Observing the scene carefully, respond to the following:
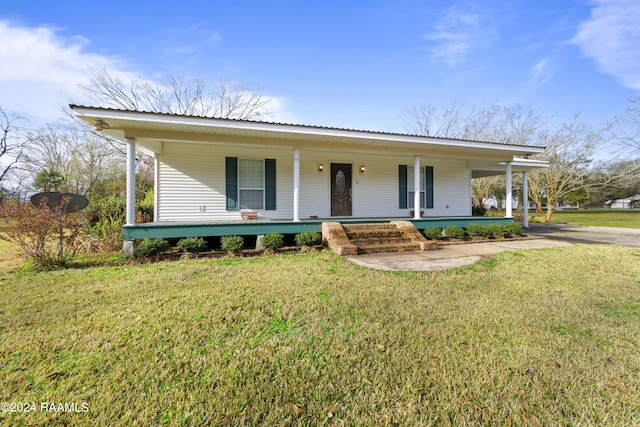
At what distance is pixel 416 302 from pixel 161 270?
181 inches

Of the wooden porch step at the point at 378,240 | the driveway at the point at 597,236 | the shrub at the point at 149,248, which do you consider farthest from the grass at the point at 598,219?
the shrub at the point at 149,248

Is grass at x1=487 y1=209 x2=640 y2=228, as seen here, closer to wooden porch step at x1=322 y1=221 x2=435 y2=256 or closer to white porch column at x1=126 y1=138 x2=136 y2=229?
wooden porch step at x1=322 y1=221 x2=435 y2=256

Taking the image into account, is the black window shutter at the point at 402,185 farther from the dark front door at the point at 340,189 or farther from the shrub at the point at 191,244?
the shrub at the point at 191,244

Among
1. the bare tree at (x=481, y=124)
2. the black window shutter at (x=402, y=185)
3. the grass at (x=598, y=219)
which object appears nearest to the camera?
the black window shutter at (x=402, y=185)

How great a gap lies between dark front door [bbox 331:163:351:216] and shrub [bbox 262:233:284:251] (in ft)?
10.3

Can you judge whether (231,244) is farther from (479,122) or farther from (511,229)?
(479,122)

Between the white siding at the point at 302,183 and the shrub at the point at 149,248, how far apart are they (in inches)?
80.3

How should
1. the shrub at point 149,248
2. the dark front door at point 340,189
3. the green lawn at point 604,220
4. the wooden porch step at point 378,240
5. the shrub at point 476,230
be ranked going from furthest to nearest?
the green lawn at point 604,220, the dark front door at point 340,189, the shrub at point 476,230, the wooden porch step at point 378,240, the shrub at point 149,248

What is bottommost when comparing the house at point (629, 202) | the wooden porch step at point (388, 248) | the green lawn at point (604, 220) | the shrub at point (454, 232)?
the wooden porch step at point (388, 248)

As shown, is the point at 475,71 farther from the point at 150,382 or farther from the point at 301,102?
the point at 150,382

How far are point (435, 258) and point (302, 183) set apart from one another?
4.95m

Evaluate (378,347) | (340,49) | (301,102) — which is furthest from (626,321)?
(301,102)

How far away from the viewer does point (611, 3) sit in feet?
26.2

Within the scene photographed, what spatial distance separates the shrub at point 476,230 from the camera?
9.15m
